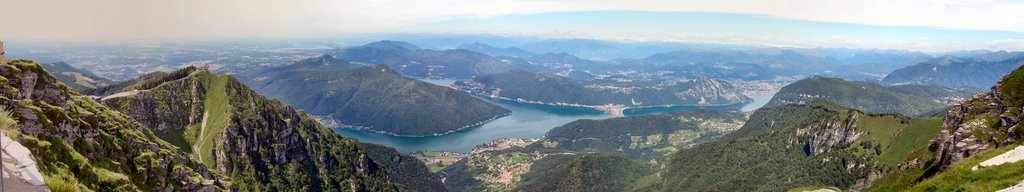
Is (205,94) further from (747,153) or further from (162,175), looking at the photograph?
(747,153)

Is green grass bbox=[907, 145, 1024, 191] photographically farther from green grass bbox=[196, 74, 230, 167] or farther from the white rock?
green grass bbox=[196, 74, 230, 167]

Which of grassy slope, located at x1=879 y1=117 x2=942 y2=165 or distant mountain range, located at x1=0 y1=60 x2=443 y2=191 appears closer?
distant mountain range, located at x1=0 y1=60 x2=443 y2=191

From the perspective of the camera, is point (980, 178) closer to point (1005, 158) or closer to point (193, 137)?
point (1005, 158)

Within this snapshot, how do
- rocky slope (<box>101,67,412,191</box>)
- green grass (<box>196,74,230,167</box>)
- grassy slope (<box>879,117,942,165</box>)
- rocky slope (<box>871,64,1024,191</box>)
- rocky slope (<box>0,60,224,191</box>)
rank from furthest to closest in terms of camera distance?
grassy slope (<box>879,117,942,165</box>) < rocky slope (<box>101,67,412,191</box>) < green grass (<box>196,74,230,167</box>) < rocky slope (<box>871,64,1024,191</box>) < rocky slope (<box>0,60,224,191</box>)

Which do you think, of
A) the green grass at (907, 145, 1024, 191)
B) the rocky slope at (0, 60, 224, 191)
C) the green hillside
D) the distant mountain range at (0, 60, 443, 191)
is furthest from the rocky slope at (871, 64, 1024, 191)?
the distant mountain range at (0, 60, 443, 191)

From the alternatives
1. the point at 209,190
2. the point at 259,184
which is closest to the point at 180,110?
the point at 259,184

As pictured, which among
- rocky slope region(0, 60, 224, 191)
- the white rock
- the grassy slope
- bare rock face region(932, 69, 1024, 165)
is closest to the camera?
rocky slope region(0, 60, 224, 191)
